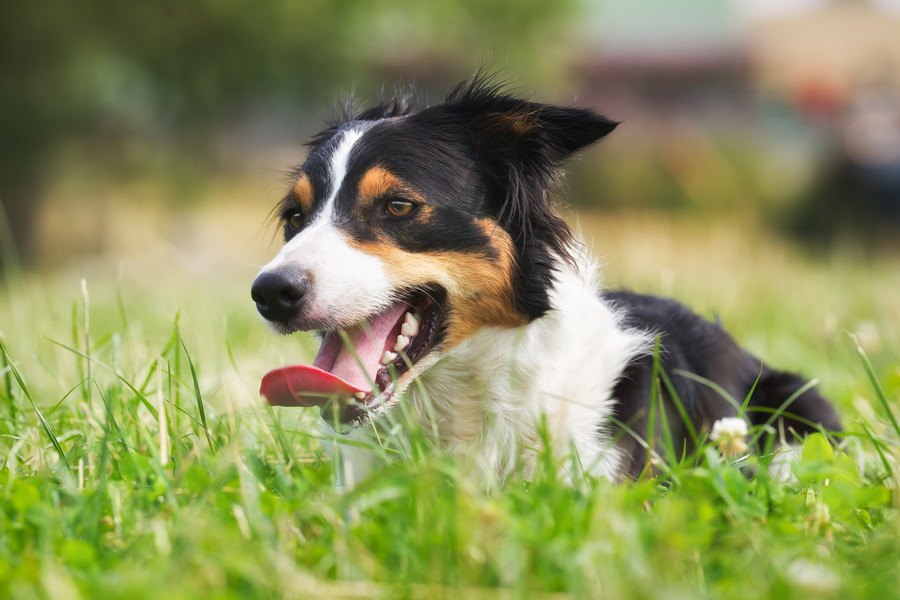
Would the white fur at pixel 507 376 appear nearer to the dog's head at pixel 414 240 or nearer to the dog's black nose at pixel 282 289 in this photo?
the dog's head at pixel 414 240

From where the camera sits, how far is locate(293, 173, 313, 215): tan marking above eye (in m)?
3.18

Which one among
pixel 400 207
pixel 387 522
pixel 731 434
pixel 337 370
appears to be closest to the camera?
pixel 387 522

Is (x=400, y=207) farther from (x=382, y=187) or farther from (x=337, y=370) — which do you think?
(x=337, y=370)

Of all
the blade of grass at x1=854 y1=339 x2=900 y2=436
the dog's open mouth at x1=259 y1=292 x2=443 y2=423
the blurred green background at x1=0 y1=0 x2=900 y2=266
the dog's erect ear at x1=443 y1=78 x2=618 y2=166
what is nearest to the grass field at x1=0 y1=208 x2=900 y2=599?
the blade of grass at x1=854 y1=339 x2=900 y2=436

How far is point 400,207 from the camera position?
9.88 ft

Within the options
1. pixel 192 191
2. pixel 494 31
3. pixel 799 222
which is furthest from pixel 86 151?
pixel 799 222

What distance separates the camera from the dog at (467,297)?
2.79 m

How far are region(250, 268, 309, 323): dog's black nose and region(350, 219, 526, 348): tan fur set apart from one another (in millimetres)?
253

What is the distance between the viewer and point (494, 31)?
16875mm

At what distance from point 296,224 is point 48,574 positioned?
172cm

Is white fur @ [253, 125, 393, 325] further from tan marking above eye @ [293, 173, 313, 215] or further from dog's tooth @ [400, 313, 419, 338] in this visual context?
tan marking above eye @ [293, 173, 313, 215]

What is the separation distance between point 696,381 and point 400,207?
48.5 inches

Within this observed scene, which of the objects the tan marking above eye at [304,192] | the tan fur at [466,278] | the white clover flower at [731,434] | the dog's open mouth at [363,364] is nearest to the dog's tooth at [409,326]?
the dog's open mouth at [363,364]

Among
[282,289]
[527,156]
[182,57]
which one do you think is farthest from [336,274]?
[182,57]
